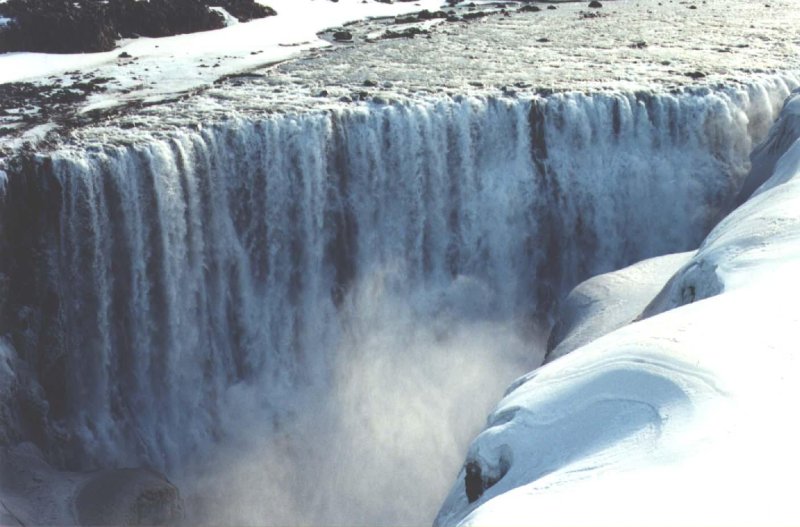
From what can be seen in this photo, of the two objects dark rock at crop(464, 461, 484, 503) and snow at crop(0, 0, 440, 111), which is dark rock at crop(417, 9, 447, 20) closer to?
snow at crop(0, 0, 440, 111)

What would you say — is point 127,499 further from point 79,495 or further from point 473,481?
point 473,481

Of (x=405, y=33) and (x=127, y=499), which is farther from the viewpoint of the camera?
(x=405, y=33)

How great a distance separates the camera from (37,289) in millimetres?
13766

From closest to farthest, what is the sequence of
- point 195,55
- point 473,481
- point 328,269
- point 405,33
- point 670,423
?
point 670,423 < point 473,481 < point 328,269 < point 195,55 < point 405,33

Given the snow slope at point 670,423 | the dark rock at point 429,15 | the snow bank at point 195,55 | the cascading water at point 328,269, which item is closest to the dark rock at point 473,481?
the snow slope at point 670,423

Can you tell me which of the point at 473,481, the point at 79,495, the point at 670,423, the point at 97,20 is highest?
the point at 97,20

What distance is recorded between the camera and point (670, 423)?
6.92 m

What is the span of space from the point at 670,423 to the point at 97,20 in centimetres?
1841

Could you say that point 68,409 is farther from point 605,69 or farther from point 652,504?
point 605,69

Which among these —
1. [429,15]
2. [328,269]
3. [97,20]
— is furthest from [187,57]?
[328,269]

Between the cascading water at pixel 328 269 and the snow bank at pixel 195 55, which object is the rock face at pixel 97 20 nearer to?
the snow bank at pixel 195 55

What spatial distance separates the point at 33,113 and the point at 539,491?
42.0 ft

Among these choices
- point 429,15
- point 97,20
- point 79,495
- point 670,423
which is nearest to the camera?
point 670,423

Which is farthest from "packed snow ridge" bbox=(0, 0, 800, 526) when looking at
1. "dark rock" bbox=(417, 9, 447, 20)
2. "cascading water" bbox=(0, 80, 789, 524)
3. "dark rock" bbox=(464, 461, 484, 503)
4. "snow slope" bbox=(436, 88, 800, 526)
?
"dark rock" bbox=(417, 9, 447, 20)
